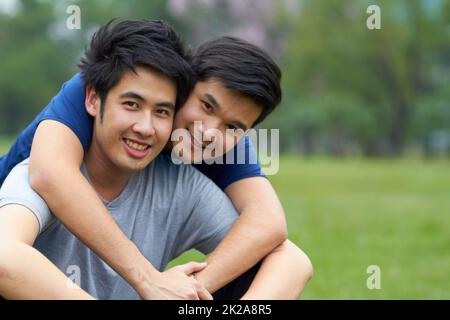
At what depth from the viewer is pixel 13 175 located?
2434 mm

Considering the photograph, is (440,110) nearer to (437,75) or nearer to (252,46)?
(437,75)

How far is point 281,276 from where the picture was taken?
2.44 metres

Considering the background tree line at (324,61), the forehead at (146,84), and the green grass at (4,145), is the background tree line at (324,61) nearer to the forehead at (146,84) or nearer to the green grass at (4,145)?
the green grass at (4,145)

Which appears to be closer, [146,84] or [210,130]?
[146,84]

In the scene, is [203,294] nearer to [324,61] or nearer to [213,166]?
[213,166]

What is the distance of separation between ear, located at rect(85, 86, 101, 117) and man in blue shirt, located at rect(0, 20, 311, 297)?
0.06ft

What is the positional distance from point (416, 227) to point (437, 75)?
952 inches

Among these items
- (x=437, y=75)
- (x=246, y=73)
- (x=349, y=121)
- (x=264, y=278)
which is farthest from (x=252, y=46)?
(x=437, y=75)

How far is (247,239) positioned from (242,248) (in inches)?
1.4

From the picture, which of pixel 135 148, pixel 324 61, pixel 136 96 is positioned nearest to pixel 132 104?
pixel 136 96

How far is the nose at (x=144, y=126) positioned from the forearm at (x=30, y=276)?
0.53 metres

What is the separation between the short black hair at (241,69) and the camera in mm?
2576

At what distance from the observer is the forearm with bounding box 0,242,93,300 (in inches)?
81.3

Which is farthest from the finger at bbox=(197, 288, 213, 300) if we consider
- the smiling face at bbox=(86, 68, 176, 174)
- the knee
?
the smiling face at bbox=(86, 68, 176, 174)
